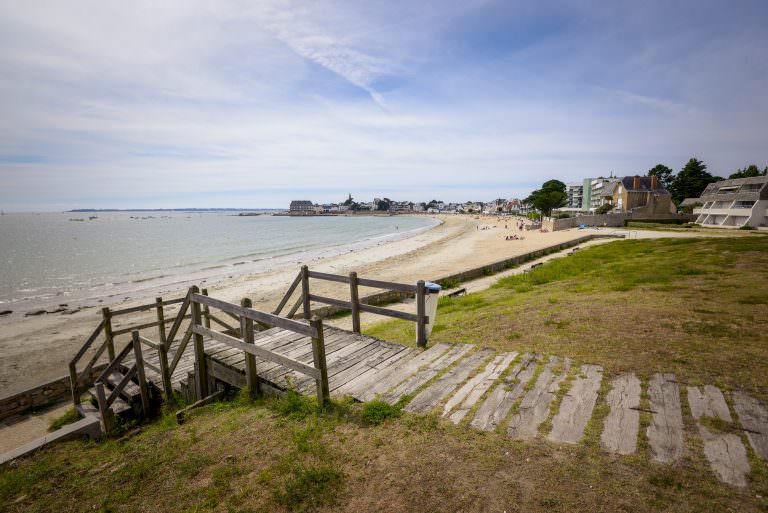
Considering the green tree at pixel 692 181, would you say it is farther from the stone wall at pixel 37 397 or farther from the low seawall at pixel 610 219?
the stone wall at pixel 37 397

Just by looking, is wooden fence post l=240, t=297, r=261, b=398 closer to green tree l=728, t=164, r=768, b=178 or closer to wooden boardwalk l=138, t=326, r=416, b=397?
wooden boardwalk l=138, t=326, r=416, b=397

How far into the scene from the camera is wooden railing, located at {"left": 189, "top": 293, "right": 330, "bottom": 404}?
5.47 meters

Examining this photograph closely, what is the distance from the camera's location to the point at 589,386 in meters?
5.21

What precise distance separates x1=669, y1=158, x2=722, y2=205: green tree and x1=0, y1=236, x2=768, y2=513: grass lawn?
104371mm

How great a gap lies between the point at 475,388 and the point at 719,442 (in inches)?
109

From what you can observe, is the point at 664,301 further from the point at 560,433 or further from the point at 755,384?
the point at 560,433

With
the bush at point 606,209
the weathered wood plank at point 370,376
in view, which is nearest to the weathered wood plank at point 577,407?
the weathered wood plank at point 370,376

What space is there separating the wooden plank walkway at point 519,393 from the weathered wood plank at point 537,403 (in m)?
0.01

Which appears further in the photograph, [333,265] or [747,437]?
[333,265]

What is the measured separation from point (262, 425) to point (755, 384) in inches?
280

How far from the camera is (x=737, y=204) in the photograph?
55.6 metres

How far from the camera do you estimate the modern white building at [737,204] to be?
51.4 metres

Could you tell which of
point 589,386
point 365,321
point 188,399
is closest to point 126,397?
point 188,399

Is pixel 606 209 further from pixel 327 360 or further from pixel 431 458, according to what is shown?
pixel 431 458
